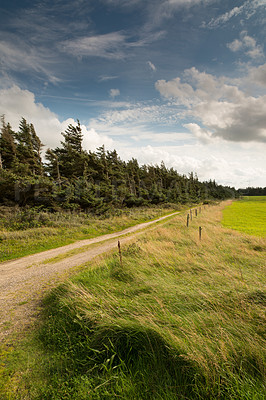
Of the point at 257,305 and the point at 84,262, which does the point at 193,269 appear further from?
the point at 84,262

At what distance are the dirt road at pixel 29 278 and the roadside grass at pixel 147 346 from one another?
2.16ft

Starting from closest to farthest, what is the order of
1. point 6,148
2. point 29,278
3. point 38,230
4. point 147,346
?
point 147,346 < point 29,278 < point 38,230 < point 6,148

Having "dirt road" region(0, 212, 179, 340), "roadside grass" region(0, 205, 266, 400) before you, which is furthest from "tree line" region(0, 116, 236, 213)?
"roadside grass" region(0, 205, 266, 400)

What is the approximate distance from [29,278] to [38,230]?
27.2 ft

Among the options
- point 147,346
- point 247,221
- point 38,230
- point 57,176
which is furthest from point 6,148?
point 247,221

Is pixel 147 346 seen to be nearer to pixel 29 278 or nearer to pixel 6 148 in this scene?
pixel 29 278

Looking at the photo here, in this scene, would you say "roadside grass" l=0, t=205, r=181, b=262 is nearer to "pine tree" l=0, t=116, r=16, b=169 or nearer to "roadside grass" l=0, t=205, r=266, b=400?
"roadside grass" l=0, t=205, r=266, b=400

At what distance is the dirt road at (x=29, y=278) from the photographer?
454cm

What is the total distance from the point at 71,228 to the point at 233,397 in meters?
16.3

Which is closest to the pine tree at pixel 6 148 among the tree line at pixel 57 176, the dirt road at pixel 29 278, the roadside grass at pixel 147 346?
the tree line at pixel 57 176

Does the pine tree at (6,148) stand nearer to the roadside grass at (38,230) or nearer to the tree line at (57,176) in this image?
the tree line at (57,176)

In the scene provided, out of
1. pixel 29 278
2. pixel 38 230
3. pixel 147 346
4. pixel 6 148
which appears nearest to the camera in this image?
pixel 147 346

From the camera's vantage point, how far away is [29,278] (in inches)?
280

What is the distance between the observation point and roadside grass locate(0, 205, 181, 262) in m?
11.6
